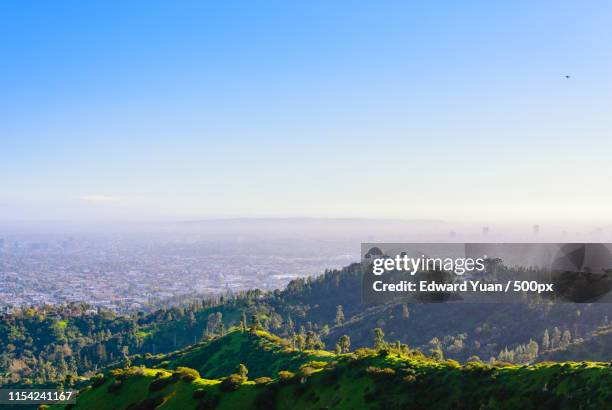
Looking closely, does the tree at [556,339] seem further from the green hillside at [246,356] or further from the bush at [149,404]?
the bush at [149,404]

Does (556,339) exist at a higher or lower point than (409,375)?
lower

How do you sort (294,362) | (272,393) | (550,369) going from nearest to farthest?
(550,369)
(272,393)
(294,362)

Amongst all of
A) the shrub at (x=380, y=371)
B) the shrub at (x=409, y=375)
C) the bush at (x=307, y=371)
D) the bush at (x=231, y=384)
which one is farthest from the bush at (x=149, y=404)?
the shrub at (x=409, y=375)

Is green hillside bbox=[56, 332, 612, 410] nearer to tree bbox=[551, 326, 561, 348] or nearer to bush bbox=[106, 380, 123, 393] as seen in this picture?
bush bbox=[106, 380, 123, 393]

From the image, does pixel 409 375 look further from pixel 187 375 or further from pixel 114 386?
pixel 114 386

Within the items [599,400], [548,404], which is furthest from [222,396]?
[599,400]

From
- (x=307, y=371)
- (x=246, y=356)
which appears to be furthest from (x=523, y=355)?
(x=307, y=371)

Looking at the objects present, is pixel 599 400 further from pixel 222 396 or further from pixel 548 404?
pixel 222 396

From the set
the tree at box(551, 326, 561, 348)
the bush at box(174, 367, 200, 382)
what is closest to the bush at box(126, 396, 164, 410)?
the bush at box(174, 367, 200, 382)
